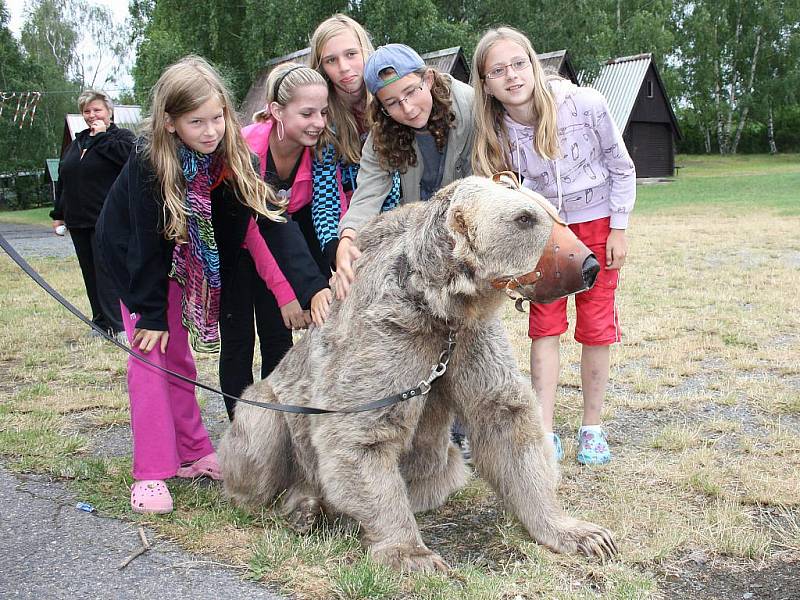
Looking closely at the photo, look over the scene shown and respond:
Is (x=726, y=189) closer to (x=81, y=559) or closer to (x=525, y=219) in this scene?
(x=525, y=219)

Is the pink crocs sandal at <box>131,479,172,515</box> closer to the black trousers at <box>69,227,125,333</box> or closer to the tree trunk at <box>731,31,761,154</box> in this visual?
the black trousers at <box>69,227,125,333</box>

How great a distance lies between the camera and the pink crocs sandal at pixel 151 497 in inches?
145

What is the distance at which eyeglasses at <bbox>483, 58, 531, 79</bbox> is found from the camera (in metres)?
3.73

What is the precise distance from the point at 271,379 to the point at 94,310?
5355 mm

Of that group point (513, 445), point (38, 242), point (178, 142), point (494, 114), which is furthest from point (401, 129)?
point (38, 242)

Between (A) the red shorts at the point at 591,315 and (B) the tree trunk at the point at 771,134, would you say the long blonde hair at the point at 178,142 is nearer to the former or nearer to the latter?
(A) the red shorts at the point at 591,315

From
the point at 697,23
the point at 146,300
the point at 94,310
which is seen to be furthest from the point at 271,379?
the point at 697,23

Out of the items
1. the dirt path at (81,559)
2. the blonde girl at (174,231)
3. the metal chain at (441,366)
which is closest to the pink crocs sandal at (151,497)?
the blonde girl at (174,231)

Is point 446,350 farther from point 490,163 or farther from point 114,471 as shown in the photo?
point 114,471

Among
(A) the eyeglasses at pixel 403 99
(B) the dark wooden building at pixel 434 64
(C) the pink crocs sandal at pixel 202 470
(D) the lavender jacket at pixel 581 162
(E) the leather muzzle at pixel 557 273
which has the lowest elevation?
(C) the pink crocs sandal at pixel 202 470

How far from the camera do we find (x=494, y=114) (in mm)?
3914

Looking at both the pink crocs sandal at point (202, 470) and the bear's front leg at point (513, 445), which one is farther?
the pink crocs sandal at point (202, 470)

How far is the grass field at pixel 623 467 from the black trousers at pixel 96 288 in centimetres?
31

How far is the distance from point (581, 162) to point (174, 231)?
2.01 metres
